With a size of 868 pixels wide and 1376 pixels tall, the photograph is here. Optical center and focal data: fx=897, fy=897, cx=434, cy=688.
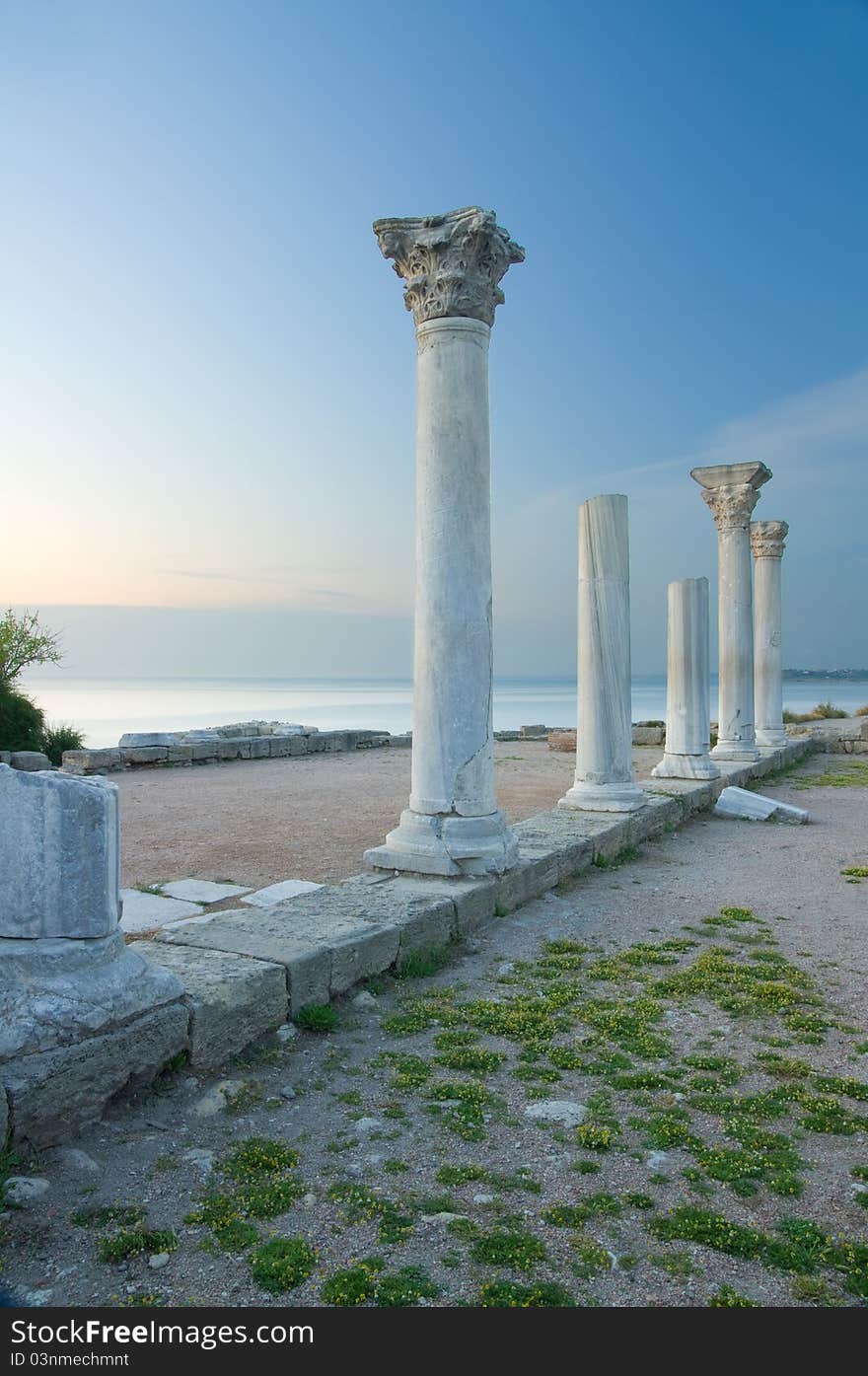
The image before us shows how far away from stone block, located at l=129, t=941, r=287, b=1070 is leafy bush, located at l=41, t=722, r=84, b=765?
46.2 ft

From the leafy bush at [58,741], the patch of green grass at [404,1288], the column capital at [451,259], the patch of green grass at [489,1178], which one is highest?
the column capital at [451,259]

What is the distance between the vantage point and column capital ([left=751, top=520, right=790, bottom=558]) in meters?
20.7

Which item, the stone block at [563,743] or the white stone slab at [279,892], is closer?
the white stone slab at [279,892]

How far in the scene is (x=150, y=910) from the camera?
6.36 meters

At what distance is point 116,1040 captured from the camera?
12.0 ft

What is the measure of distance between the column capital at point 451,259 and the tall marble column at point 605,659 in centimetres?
352

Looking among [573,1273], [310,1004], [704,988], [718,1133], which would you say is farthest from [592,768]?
[573,1273]

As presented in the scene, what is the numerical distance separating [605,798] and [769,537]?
1301 centimetres

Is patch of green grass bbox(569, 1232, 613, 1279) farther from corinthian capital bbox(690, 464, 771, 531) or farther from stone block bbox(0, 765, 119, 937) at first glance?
corinthian capital bbox(690, 464, 771, 531)

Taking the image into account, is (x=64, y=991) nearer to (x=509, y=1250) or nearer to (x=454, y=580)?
(x=509, y=1250)

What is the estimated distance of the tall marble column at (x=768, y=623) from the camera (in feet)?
67.0

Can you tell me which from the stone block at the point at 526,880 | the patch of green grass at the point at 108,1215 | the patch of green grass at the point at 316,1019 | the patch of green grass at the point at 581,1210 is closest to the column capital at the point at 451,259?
the stone block at the point at 526,880

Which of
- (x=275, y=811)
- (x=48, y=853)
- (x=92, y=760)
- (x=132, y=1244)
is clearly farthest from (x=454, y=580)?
(x=92, y=760)

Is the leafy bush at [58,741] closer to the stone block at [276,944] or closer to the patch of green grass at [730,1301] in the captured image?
the stone block at [276,944]
